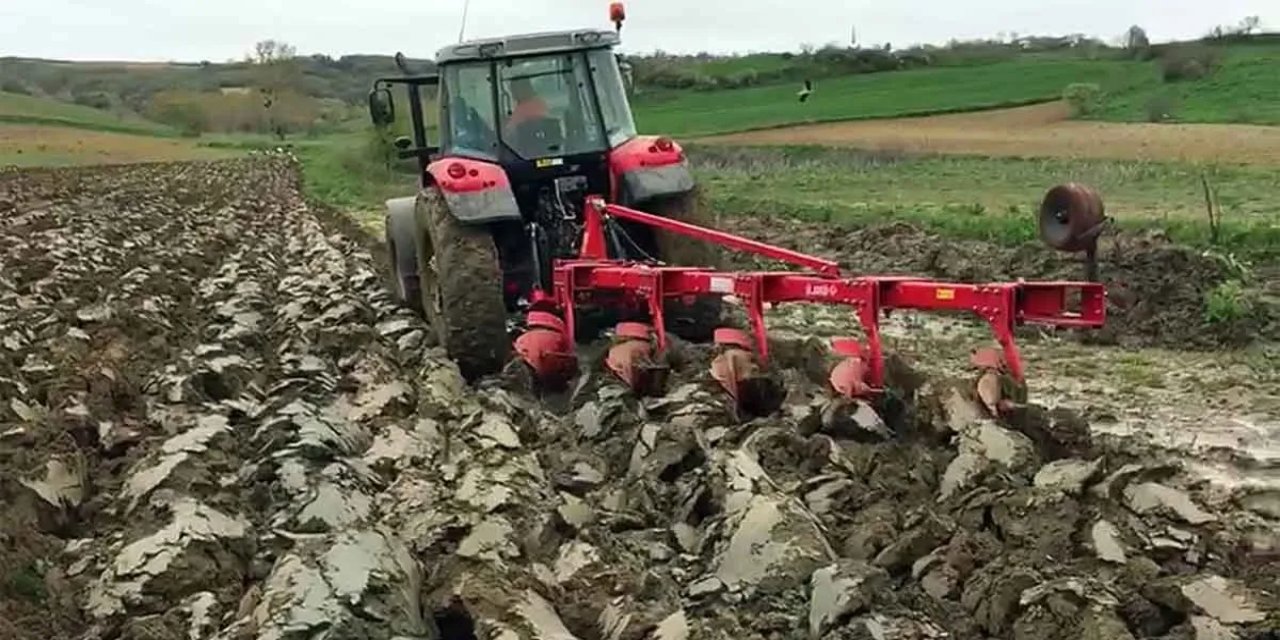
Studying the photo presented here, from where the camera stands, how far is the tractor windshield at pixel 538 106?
957cm

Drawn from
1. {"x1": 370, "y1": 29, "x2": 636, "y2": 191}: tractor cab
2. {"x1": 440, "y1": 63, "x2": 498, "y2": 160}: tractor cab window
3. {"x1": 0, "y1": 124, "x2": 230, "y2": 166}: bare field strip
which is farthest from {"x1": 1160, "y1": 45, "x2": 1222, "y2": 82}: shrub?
{"x1": 440, "y1": 63, "x2": 498, "y2": 160}: tractor cab window

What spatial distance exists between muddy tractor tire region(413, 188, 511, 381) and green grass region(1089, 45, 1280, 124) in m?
33.4

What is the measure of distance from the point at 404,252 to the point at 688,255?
283cm

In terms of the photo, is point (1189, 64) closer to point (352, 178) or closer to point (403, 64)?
point (352, 178)

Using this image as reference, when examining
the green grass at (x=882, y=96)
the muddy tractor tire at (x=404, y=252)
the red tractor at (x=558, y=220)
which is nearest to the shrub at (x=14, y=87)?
the green grass at (x=882, y=96)

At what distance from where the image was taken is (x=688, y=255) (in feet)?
30.3

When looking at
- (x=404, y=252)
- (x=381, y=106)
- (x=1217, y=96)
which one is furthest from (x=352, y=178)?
(x=381, y=106)

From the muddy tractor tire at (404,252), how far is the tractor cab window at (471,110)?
149 cm

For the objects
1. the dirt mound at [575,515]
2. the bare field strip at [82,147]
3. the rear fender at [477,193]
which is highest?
the rear fender at [477,193]

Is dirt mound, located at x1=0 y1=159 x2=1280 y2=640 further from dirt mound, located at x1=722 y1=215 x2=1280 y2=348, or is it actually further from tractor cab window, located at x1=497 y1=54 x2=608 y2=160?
dirt mound, located at x1=722 y1=215 x2=1280 y2=348

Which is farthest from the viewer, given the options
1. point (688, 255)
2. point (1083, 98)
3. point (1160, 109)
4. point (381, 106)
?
point (1083, 98)

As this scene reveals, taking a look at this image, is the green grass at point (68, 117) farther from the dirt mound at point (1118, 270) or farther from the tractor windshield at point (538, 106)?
the tractor windshield at point (538, 106)

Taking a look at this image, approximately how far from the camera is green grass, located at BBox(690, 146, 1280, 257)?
15.1 meters

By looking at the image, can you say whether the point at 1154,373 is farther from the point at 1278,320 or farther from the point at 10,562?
the point at 10,562
